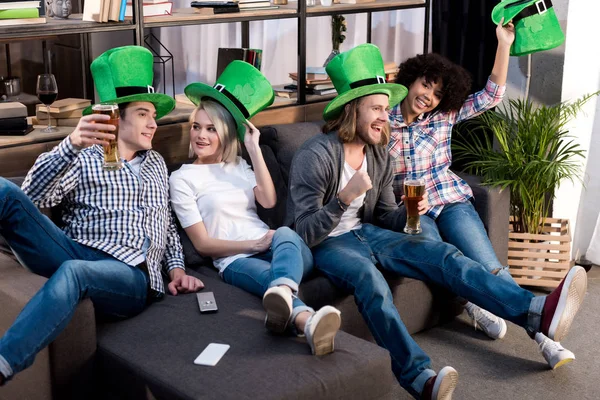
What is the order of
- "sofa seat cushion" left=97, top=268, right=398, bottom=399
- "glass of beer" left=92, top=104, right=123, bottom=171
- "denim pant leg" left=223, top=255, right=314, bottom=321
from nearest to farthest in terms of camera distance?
"sofa seat cushion" left=97, top=268, right=398, bottom=399 → "glass of beer" left=92, top=104, right=123, bottom=171 → "denim pant leg" left=223, top=255, right=314, bottom=321

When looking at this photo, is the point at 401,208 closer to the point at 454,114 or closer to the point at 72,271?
the point at 454,114

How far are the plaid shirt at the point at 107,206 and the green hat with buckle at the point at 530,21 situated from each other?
1768 millimetres

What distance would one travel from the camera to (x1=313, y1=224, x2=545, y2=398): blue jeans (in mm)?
2764

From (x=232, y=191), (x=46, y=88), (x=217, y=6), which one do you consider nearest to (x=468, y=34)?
(x=217, y=6)

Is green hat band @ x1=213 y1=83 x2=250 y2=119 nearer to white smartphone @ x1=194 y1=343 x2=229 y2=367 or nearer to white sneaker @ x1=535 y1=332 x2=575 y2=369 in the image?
white smartphone @ x1=194 y1=343 x2=229 y2=367

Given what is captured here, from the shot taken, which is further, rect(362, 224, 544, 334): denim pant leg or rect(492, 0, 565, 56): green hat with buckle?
rect(492, 0, 565, 56): green hat with buckle

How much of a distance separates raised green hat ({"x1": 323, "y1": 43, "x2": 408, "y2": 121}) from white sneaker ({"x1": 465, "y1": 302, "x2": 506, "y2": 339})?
960 millimetres

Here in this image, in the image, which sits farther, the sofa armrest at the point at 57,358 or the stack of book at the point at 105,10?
the stack of book at the point at 105,10

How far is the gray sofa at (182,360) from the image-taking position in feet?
7.38

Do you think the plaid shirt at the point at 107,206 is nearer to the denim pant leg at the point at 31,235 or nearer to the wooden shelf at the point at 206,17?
the denim pant leg at the point at 31,235

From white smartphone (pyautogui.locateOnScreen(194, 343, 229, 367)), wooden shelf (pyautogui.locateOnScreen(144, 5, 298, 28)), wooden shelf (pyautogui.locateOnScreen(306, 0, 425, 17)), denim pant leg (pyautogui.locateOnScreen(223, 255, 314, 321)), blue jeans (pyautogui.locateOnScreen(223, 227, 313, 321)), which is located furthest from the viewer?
wooden shelf (pyautogui.locateOnScreen(306, 0, 425, 17))

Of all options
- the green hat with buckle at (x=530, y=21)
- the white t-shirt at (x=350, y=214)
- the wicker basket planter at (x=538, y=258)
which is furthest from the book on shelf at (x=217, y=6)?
the wicker basket planter at (x=538, y=258)

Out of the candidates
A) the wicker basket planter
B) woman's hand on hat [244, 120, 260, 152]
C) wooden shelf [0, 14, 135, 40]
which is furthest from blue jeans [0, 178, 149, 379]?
the wicker basket planter

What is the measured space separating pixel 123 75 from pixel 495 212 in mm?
1714
